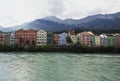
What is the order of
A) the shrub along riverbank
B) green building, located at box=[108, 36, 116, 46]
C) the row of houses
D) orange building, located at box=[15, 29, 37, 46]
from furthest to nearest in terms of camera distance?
1. green building, located at box=[108, 36, 116, 46]
2. the row of houses
3. orange building, located at box=[15, 29, 37, 46]
4. the shrub along riverbank

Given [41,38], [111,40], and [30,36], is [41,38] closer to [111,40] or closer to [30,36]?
[30,36]

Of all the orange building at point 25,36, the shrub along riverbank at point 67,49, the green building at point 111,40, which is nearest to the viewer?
the shrub along riverbank at point 67,49

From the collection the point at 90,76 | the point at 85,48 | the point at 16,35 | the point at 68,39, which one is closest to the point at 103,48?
the point at 85,48

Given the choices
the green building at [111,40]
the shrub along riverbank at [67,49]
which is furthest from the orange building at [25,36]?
the green building at [111,40]

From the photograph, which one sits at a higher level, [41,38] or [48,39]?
[41,38]

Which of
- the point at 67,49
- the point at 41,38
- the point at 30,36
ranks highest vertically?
the point at 30,36

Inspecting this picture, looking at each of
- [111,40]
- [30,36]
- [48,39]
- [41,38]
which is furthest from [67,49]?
[111,40]

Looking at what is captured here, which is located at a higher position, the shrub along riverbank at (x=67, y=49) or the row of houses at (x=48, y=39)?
the row of houses at (x=48, y=39)

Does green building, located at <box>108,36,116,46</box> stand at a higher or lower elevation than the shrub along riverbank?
higher

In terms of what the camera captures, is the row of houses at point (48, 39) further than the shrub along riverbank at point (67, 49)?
Yes

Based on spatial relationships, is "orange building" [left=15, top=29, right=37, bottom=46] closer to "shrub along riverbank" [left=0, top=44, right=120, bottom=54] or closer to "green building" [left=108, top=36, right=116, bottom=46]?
"shrub along riverbank" [left=0, top=44, right=120, bottom=54]

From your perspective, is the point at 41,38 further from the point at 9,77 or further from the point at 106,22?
the point at 106,22

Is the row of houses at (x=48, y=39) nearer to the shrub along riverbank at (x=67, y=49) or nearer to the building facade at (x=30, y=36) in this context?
the building facade at (x=30, y=36)

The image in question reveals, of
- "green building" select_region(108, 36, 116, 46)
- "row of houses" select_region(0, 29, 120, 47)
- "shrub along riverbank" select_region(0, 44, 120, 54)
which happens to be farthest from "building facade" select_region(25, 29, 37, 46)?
"green building" select_region(108, 36, 116, 46)
